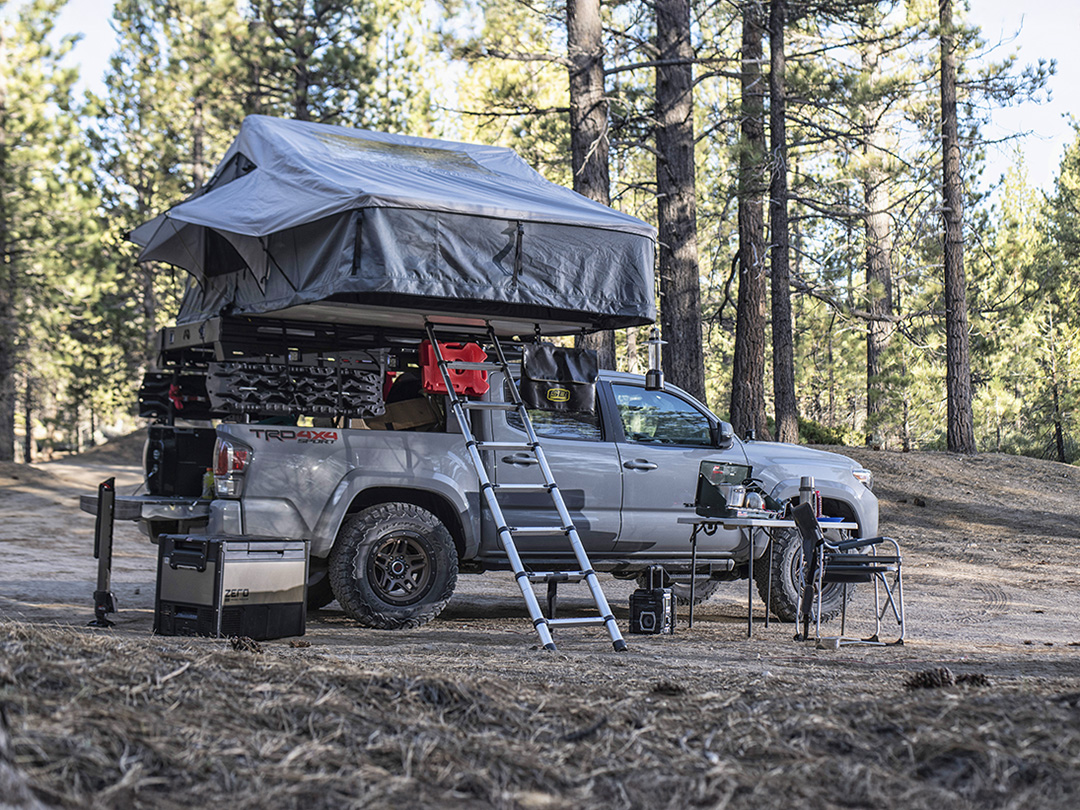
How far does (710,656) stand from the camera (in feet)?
21.4

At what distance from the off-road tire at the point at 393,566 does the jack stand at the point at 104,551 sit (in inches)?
61.6

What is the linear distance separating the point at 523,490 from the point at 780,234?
12138mm

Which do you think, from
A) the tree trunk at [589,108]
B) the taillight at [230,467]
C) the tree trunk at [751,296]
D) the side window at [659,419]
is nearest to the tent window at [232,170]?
the taillight at [230,467]

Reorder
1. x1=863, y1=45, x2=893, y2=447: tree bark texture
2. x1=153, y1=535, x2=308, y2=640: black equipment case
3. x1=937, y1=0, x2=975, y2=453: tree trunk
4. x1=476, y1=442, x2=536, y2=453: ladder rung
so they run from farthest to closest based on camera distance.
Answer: x1=863, y1=45, x2=893, y2=447: tree bark texture < x1=937, y1=0, x2=975, y2=453: tree trunk < x1=476, y1=442, x2=536, y2=453: ladder rung < x1=153, y1=535, x2=308, y2=640: black equipment case

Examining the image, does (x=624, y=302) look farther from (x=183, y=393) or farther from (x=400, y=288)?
(x=183, y=393)

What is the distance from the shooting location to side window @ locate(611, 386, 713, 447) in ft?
29.2

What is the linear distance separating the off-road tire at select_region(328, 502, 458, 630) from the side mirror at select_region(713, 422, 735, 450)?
253cm

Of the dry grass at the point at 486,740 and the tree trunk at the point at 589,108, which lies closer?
the dry grass at the point at 486,740

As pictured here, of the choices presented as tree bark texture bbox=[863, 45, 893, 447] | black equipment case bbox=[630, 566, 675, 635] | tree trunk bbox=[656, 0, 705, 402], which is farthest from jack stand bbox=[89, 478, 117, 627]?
tree bark texture bbox=[863, 45, 893, 447]

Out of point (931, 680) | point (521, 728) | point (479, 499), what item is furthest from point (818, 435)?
point (521, 728)

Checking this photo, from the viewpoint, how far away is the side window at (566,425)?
8.63m

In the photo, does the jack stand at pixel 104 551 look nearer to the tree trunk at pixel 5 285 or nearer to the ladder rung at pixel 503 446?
the ladder rung at pixel 503 446

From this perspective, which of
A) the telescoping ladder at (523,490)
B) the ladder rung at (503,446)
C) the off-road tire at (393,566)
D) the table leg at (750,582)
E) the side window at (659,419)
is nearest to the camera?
the telescoping ladder at (523,490)

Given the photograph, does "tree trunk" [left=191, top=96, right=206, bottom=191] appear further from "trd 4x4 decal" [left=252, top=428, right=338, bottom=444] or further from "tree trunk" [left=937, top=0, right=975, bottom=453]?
"trd 4x4 decal" [left=252, top=428, right=338, bottom=444]
